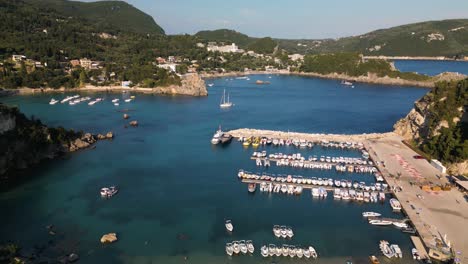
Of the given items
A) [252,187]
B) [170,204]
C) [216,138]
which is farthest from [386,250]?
[216,138]

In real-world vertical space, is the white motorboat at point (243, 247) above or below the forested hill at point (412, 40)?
below

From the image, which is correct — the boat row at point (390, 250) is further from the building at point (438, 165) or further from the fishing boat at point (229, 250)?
the building at point (438, 165)

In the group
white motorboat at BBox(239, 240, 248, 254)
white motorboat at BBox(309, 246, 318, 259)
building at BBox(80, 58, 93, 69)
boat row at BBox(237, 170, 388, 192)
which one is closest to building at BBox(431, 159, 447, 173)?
boat row at BBox(237, 170, 388, 192)

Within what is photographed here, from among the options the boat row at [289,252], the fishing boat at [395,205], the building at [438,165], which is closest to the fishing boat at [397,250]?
the boat row at [289,252]

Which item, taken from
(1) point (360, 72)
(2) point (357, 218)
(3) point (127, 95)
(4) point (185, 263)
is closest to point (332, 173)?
(2) point (357, 218)

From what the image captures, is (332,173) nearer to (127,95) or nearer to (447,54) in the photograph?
(127,95)

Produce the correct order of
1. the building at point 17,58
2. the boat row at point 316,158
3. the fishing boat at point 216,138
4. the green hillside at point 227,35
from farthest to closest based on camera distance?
the green hillside at point 227,35 < the building at point 17,58 < the fishing boat at point 216,138 < the boat row at point 316,158

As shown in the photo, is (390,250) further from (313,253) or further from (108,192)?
(108,192)
